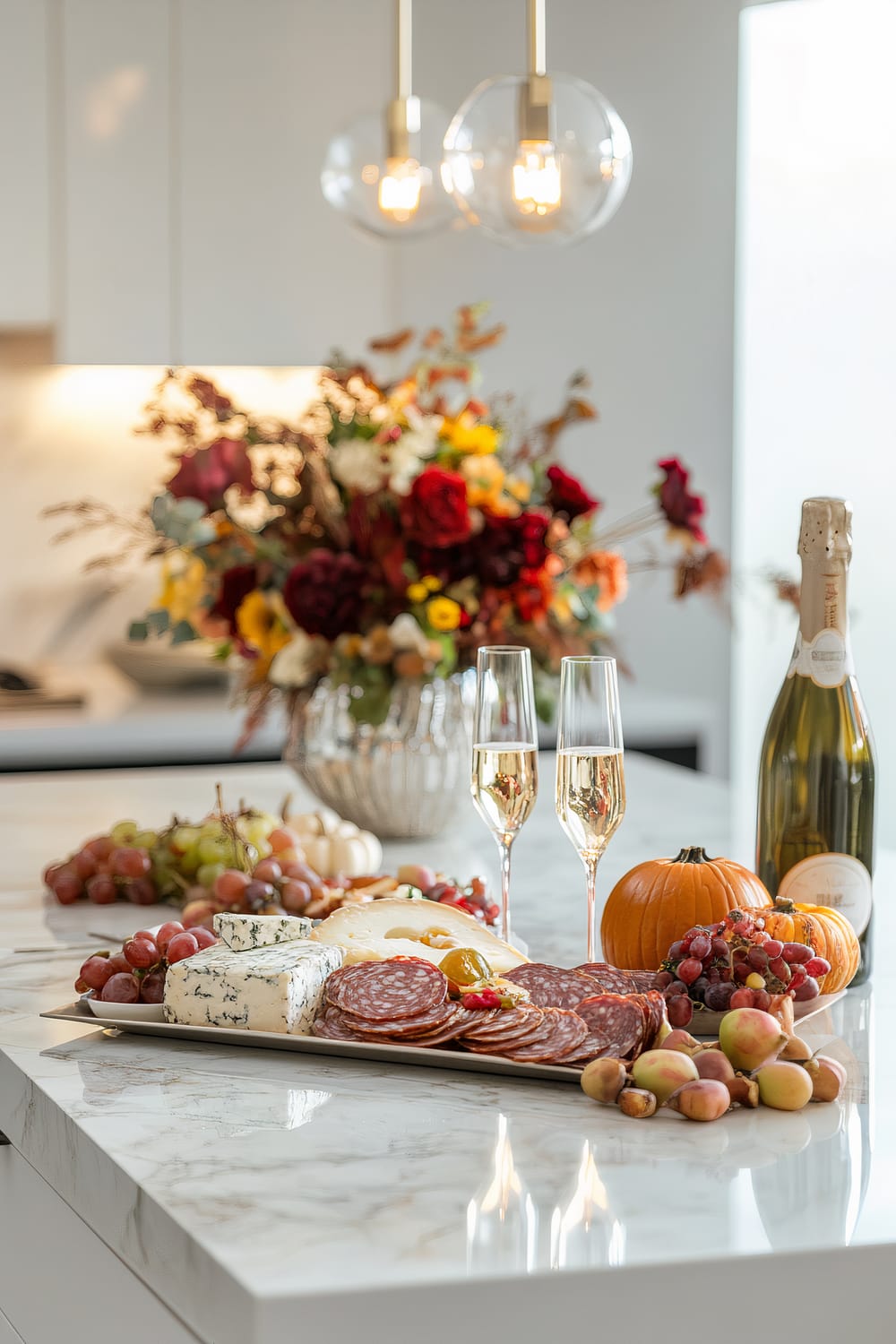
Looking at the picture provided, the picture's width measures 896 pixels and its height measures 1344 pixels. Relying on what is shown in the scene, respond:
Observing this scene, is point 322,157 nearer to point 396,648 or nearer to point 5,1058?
point 396,648

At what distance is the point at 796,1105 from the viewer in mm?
949

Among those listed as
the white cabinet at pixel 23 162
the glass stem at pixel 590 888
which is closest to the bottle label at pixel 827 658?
the glass stem at pixel 590 888

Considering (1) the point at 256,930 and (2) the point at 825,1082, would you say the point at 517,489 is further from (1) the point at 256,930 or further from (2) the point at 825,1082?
(2) the point at 825,1082

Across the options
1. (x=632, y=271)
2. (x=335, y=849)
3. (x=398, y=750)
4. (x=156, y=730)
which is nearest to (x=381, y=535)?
(x=398, y=750)

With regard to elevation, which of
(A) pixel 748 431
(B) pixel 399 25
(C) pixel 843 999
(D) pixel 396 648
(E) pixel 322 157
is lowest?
(C) pixel 843 999

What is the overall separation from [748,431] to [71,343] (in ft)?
5.31

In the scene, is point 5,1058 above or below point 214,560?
below

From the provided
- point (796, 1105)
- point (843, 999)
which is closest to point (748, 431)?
point (843, 999)

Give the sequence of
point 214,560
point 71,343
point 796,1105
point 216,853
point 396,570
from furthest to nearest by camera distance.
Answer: point 71,343
point 214,560
point 396,570
point 216,853
point 796,1105

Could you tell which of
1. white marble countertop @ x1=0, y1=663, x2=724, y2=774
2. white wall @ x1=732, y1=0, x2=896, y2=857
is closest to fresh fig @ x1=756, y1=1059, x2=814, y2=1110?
white marble countertop @ x1=0, y1=663, x2=724, y2=774

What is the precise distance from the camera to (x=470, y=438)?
1735mm

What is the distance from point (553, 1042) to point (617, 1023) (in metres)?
0.04

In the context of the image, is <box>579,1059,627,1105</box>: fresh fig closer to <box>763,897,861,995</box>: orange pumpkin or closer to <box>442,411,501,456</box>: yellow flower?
<box>763,897,861,995</box>: orange pumpkin

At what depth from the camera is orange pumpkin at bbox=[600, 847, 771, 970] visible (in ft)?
3.77
